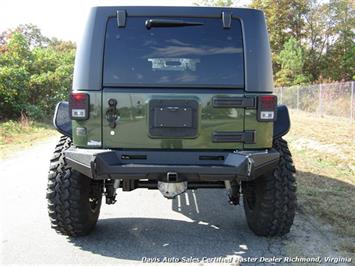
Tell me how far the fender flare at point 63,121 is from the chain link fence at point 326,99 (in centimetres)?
1258

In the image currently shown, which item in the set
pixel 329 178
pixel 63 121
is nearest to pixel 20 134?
pixel 329 178

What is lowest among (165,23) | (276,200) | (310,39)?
(276,200)

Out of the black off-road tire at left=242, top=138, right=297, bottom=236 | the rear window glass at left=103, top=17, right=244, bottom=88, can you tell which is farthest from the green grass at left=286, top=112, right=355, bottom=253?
the rear window glass at left=103, top=17, right=244, bottom=88

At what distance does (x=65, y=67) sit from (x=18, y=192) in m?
17.8

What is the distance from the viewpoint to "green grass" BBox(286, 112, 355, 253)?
5410 mm

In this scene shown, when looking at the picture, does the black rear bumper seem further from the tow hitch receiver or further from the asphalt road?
the asphalt road

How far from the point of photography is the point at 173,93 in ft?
14.1

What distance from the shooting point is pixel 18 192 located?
22.9 feet

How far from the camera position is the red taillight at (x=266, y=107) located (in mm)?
4285

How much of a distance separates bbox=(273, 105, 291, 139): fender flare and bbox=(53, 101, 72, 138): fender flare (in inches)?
80.8

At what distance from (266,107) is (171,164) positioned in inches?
39.8

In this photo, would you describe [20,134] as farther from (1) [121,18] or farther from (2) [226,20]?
(2) [226,20]

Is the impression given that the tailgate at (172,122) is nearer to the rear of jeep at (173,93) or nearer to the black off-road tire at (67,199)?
the rear of jeep at (173,93)

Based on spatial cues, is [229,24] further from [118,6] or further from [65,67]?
[65,67]
